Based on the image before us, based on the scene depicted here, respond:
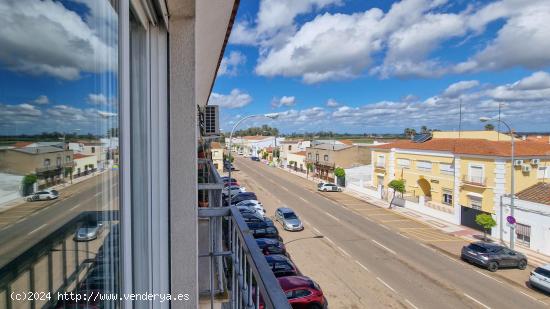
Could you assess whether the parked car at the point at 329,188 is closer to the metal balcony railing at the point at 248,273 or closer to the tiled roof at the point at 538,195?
the tiled roof at the point at 538,195

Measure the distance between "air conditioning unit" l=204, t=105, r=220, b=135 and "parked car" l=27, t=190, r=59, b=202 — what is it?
7.97 meters

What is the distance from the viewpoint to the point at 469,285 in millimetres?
11195

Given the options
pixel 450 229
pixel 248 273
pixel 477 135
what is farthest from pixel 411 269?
pixel 477 135

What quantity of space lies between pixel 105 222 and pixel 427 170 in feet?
79.2

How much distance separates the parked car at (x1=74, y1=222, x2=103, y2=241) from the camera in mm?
716

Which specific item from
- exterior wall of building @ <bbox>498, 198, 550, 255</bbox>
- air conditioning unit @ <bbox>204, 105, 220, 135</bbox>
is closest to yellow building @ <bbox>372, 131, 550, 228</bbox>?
exterior wall of building @ <bbox>498, 198, 550, 255</bbox>

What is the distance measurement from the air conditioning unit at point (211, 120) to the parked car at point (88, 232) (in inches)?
303

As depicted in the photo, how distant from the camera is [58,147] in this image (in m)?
0.58

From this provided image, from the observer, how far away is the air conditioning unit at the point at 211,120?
27.9 ft

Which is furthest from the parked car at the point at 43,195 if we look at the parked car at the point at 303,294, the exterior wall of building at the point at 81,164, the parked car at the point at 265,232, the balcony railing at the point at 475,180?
the balcony railing at the point at 475,180

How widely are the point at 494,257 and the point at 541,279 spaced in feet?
6.17

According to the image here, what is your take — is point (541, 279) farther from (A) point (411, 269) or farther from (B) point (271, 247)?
(B) point (271, 247)

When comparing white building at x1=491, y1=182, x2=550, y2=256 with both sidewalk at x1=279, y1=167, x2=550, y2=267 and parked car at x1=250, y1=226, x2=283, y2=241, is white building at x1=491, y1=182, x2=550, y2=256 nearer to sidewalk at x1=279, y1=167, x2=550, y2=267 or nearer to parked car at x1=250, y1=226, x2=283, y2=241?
sidewalk at x1=279, y1=167, x2=550, y2=267

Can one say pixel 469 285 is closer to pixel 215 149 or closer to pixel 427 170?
pixel 427 170
